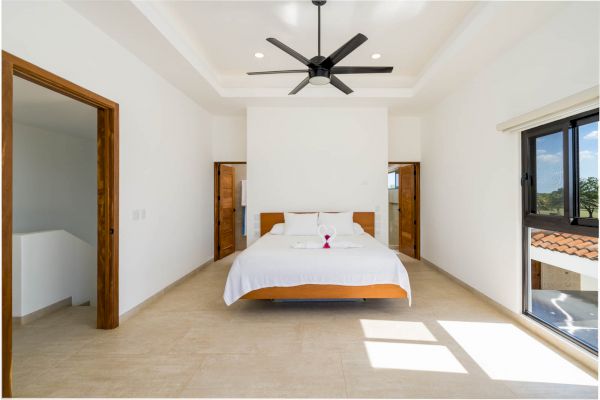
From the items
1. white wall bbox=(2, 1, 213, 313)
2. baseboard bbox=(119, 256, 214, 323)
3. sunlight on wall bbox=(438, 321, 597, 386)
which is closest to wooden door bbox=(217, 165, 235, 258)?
white wall bbox=(2, 1, 213, 313)

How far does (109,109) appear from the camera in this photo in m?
2.82

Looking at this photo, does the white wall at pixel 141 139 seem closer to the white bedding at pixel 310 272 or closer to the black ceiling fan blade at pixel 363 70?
the white bedding at pixel 310 272

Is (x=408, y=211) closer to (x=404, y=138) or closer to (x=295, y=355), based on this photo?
(x=404, y=138)

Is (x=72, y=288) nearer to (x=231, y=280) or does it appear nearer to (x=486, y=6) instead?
(x=231, y=280)

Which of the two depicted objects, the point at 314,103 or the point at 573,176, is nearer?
the point at 573,176

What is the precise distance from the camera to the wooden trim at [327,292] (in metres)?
3.11

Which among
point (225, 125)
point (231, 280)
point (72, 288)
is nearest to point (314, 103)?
point (225, 125)

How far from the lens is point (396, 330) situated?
2.73 meters

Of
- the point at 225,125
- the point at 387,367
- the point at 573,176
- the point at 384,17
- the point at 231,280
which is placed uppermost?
A: the point at 384,17

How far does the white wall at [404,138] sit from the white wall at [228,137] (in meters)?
2.70

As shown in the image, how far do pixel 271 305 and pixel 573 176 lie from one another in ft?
9.70

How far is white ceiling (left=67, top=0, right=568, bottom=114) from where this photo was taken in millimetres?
2635

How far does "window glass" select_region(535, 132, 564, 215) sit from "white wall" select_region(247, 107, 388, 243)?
2.44 metres

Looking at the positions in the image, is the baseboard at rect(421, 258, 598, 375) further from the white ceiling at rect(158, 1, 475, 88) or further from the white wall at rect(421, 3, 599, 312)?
the white ceiling at rect(158, 1, 475, 88)
